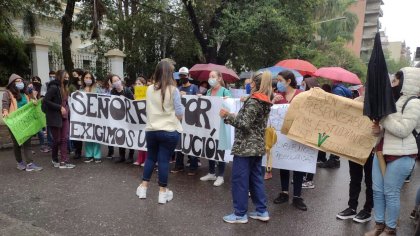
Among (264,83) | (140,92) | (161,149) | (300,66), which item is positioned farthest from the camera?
(300,66)

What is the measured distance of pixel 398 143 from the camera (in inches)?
133

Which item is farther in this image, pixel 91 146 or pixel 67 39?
pixel 67 39

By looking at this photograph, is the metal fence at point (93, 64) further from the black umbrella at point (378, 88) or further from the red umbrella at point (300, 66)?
the black umbrella at point (378, 88)

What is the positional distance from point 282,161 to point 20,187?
3.87 m

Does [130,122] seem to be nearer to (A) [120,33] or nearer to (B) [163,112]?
(B) [163,112]

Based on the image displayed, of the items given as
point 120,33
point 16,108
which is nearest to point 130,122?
point 16,108

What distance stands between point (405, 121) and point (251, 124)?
1.50 m

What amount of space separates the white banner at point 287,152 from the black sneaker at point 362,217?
73cm

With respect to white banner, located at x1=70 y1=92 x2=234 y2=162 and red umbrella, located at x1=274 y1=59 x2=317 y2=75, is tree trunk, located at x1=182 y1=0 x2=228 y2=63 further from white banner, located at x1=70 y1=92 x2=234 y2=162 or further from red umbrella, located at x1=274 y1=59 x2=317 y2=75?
white banner, located at x1=70 y1=92 x2=234 y2=162

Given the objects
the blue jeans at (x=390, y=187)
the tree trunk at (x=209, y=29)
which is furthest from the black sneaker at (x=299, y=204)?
the tree trunk at (x=209, y=29)

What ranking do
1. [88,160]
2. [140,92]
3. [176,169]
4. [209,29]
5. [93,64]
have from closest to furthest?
1. [176,169]
2. [140,92]
3. [88,160]
4. [209,29]
5. [93,64]

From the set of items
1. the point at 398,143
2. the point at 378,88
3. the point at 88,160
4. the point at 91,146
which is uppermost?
the point at 378,88

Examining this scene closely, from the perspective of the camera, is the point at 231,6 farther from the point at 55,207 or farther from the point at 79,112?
the point at 55,207

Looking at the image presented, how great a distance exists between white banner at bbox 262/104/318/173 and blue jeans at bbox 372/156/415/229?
97 centimetres
